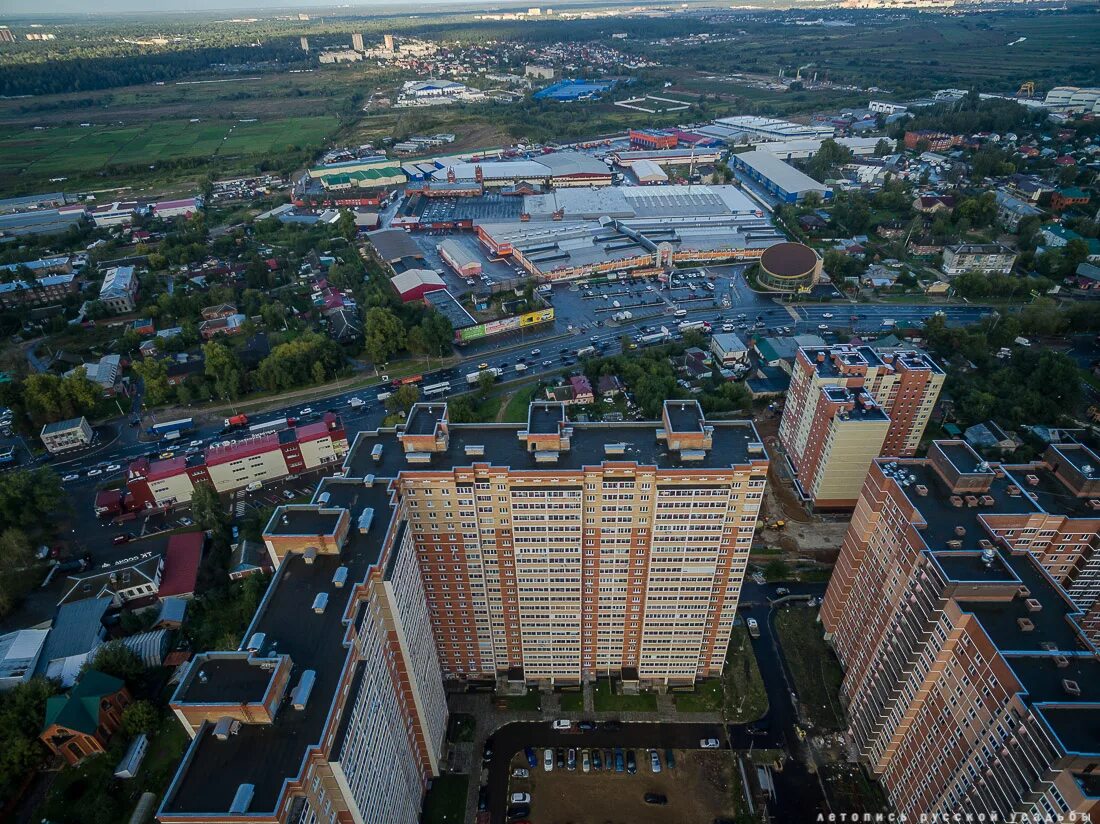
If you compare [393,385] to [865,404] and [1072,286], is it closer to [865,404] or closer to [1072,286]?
[865,404]

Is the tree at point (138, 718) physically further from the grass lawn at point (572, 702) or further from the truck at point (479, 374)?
the truck at point (479, 374)

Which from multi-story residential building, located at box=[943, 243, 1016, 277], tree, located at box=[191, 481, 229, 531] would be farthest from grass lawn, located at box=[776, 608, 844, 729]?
multi-story residential building, located at box=[943, 243, 1016, 277]

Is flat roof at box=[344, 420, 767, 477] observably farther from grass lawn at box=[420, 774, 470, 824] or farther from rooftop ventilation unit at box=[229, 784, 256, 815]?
grass lawn at box=[420, 774, 470, 824]

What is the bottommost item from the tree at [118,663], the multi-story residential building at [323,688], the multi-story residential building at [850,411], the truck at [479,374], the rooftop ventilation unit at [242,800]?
the truck at [479,374]

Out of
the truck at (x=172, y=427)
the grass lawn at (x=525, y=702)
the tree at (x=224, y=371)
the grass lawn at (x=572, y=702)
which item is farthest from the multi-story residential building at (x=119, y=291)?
the grass lawn at (x=572, y=702)

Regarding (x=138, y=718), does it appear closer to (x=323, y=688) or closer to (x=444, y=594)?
(x=444, y=594)

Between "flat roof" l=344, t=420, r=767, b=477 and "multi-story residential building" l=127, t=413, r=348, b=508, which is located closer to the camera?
"flat roof" l=344, t=420, r=767, b=477
